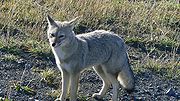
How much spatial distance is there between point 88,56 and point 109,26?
3.07 m

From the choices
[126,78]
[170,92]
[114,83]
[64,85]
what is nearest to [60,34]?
[64,85]

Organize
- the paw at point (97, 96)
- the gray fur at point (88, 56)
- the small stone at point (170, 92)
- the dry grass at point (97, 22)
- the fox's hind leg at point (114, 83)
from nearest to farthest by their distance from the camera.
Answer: the gray fur at point (88, 56), the fox's hind leg at point (114, 83), the paw at point (97, 96), the small stone at point (170, 92), the dry grass at point (97, 22)

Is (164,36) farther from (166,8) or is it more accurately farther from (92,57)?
(92,57)

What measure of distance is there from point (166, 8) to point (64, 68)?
5.06 m

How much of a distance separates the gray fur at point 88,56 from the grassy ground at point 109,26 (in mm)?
1144

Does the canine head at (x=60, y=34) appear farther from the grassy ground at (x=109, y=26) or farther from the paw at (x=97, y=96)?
the grassy ground at (x=109, y=26)

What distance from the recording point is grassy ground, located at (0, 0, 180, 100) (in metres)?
7.76

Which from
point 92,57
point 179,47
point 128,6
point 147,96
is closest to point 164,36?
point 179,47

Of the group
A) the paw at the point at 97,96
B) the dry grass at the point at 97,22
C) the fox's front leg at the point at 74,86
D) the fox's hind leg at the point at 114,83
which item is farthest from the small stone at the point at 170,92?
the fox's front leg at the point at 74,86

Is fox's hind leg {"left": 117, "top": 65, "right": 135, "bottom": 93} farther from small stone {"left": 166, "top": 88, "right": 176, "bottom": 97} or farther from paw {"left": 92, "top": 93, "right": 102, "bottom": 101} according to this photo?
small stone {"left": 166, "top": 88, "right": 176, "bottom": 97}

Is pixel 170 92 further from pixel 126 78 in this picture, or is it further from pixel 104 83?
pixel 104 83

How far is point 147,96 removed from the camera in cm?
682

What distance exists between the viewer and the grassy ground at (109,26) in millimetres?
7762

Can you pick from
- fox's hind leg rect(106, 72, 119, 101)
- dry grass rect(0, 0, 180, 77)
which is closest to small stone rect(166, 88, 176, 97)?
dry grass rect(0, 0, 180, 77)
